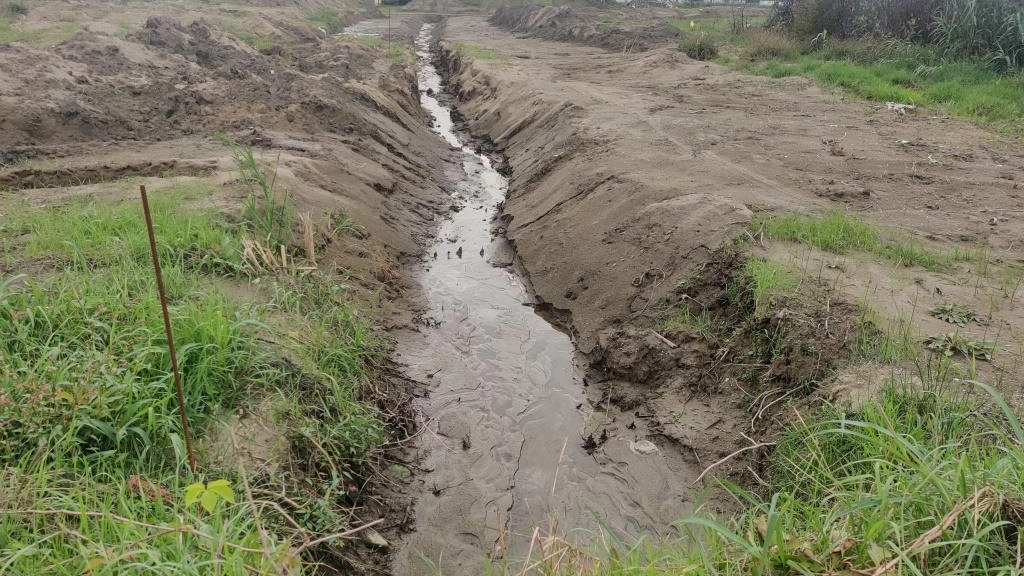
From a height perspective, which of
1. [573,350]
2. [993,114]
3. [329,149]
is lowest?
[573,350]

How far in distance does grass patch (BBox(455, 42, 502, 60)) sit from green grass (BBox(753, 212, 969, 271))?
14.9 metres

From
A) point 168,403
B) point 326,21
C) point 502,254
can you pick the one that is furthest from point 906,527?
point 326,21

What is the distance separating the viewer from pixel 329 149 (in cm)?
921

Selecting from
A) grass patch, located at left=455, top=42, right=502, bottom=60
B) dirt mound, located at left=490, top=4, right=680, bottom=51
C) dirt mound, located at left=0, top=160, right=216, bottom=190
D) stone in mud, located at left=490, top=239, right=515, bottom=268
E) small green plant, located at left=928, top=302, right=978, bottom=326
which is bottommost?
stone in mud, located at left=490, top=239, right=515, bottom=268

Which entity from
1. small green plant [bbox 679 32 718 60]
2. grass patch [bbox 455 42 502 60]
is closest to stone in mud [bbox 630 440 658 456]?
small green plant [bbox 679 32 718 60]

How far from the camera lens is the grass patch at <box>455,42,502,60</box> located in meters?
19.2

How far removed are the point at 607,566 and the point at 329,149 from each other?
7943 millimetres

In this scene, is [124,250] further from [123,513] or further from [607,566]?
[607,566]

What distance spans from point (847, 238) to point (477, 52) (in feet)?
54.9

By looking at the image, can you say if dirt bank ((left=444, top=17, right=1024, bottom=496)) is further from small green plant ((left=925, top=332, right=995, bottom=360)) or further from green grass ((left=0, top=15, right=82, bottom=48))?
green grass ((left=0, top=15, right=82, bottom=48))

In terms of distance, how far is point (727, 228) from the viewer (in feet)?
19.6

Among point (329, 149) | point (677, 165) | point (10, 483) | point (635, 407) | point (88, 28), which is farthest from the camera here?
point (88, 28)

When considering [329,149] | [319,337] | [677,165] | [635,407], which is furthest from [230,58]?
[635,407]

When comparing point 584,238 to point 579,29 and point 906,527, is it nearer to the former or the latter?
point 906,527
